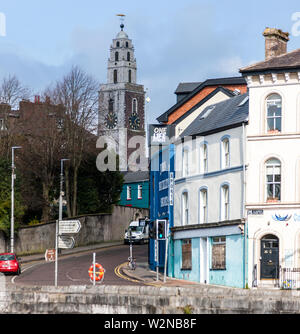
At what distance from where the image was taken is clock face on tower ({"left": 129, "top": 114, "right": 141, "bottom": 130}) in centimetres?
19495

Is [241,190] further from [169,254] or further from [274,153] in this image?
[169,254]

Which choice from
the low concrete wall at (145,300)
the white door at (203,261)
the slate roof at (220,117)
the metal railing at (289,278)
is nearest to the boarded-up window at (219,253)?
the white door at (203,261)

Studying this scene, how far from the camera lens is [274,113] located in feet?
163

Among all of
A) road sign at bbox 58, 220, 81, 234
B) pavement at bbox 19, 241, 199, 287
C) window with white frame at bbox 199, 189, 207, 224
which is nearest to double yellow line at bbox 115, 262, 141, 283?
pavement at bbox 19, 241, 199, 287

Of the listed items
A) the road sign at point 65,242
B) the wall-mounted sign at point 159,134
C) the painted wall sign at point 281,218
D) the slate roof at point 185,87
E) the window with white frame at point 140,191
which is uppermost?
the slate roof at point 185,87

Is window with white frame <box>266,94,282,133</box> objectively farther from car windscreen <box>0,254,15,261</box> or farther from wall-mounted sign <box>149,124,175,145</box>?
car windscreen <box>0,254,15,261</box>

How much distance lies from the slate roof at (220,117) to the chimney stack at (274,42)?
2907mm

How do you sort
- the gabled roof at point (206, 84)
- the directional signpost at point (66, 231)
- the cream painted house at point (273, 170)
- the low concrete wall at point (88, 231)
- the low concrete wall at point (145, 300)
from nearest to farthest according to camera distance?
the low concrete wall at point (145, 300) < the directional signpost at point (66, 231) < the cream painted house at point (273, 170) < the gabled roof at point (206, 84) < the low concrete wall at point (88, 231)

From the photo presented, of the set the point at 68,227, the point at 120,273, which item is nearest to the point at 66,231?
the point at 68,227

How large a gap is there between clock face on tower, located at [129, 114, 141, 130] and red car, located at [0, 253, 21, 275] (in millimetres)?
136455

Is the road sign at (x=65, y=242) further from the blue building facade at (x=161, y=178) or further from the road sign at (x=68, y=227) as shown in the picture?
the blue building facade at (x=161, y=178)

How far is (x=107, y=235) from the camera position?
89.6 meters

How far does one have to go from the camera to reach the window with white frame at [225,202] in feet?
170
